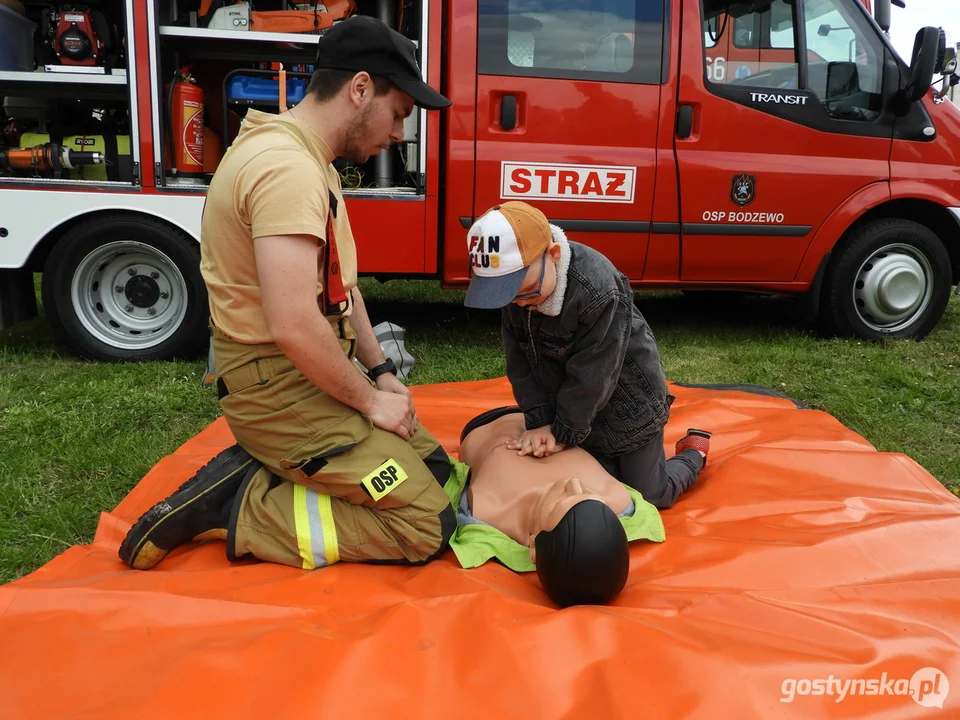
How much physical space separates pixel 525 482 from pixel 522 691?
0.90m

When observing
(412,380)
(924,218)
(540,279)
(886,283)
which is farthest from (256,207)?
(924,218)

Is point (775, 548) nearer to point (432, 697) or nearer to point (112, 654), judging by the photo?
point (432, 697)

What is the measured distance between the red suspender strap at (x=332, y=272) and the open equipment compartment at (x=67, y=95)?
277 centimetres

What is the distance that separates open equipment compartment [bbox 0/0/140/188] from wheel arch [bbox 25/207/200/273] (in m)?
0.16

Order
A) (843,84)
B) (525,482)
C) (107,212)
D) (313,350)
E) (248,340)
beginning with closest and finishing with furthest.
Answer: (313,350)
(248,340)
(525,482)
(107,212)
(843,84)

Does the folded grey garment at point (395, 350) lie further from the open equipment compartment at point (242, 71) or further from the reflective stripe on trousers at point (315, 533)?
the reflective stripe on trousers at point (315, 533)

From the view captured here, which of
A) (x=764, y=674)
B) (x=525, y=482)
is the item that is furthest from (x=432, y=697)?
(x=525, y=482)

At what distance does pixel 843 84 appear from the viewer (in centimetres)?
521

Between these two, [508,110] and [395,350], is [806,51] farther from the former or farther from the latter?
[395,350]

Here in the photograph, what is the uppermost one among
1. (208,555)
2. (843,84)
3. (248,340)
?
(843,84)

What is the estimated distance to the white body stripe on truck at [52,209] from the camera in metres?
4.47

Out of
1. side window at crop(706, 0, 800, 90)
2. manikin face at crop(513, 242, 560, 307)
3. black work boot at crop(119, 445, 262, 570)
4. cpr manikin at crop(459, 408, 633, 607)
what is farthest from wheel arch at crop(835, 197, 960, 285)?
black work boot at crop(119, 445, 262, 570)

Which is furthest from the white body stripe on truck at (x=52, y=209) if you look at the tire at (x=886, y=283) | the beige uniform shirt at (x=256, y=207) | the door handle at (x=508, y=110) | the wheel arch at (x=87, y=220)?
the tire at (x=886, y=283)

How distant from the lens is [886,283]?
17.7ft
